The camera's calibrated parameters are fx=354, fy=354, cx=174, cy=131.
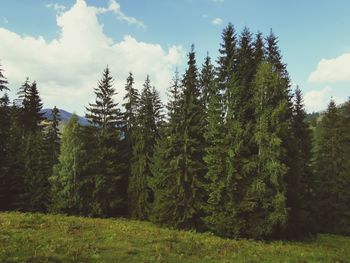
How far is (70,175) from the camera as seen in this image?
42219mm

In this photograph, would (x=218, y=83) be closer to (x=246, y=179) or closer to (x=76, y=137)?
(x=246, y=179)

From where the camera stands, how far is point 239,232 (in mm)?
29672

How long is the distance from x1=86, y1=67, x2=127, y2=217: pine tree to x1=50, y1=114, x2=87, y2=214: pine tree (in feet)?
5.90

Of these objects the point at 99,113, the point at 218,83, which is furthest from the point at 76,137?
the point at 218,83

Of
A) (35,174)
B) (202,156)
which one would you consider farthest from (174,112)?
(35,174)

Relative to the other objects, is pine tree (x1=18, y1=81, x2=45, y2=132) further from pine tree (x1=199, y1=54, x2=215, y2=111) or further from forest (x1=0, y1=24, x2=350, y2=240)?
pine tree (x1=199, y1=54, x2=215, y2=111)

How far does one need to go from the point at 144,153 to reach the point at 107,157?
15.4ft

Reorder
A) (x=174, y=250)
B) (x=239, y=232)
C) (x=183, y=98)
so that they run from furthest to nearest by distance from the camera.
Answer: (x=183, y=98), (x=239, y=232), (x=174, y=250)

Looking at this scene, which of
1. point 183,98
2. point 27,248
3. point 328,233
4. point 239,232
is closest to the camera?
point 27,248

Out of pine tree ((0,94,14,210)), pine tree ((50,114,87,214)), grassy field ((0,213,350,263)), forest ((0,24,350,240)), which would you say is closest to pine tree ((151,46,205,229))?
forest ((0,24,350,240))

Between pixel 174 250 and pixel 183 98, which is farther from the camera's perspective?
pixel 183 98

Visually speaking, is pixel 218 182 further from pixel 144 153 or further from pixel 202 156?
pixel 144 153

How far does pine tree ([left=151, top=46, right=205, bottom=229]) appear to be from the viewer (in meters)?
33.0

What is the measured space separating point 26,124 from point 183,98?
30.3 meters
